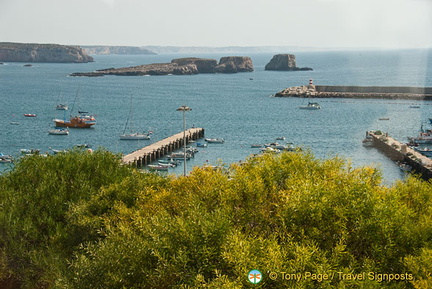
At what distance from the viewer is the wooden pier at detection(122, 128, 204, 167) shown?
53.2 metres

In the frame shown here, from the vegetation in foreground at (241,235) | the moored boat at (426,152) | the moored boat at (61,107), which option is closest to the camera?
the vegetation in foreground at (241,235)

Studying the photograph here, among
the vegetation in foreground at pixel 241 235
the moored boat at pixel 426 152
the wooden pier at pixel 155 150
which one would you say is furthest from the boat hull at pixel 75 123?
the vegetation in foreground at pixel 241 235

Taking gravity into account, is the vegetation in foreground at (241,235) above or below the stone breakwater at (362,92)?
above

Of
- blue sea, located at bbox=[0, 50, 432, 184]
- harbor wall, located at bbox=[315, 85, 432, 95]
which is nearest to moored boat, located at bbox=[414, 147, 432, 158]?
blue sea, located at bbox=[0, 50, 432, 184]

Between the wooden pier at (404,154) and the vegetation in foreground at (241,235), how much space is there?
101 feet

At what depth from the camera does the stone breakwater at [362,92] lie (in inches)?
4551

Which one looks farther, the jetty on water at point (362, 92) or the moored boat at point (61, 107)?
the jetty on water at point (362, 92)

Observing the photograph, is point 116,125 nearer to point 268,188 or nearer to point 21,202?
point 21,202

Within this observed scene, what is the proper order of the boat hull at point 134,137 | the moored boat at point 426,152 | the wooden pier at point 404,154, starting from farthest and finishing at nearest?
the boat hull at point 134,137
the moored boat at point 426,152
the wooden pier at point 404,154

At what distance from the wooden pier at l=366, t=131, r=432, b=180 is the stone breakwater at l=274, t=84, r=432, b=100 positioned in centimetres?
5042

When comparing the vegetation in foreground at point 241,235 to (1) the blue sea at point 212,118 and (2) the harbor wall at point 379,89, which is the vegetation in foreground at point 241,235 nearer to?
(1) the blue sea at point 212,118

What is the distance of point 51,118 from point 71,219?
234 ft

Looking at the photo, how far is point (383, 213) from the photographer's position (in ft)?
42.9

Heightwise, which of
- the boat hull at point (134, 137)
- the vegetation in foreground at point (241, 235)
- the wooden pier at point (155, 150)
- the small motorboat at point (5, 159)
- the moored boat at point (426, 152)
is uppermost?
the vegetation in foreground at point (241, 235)
